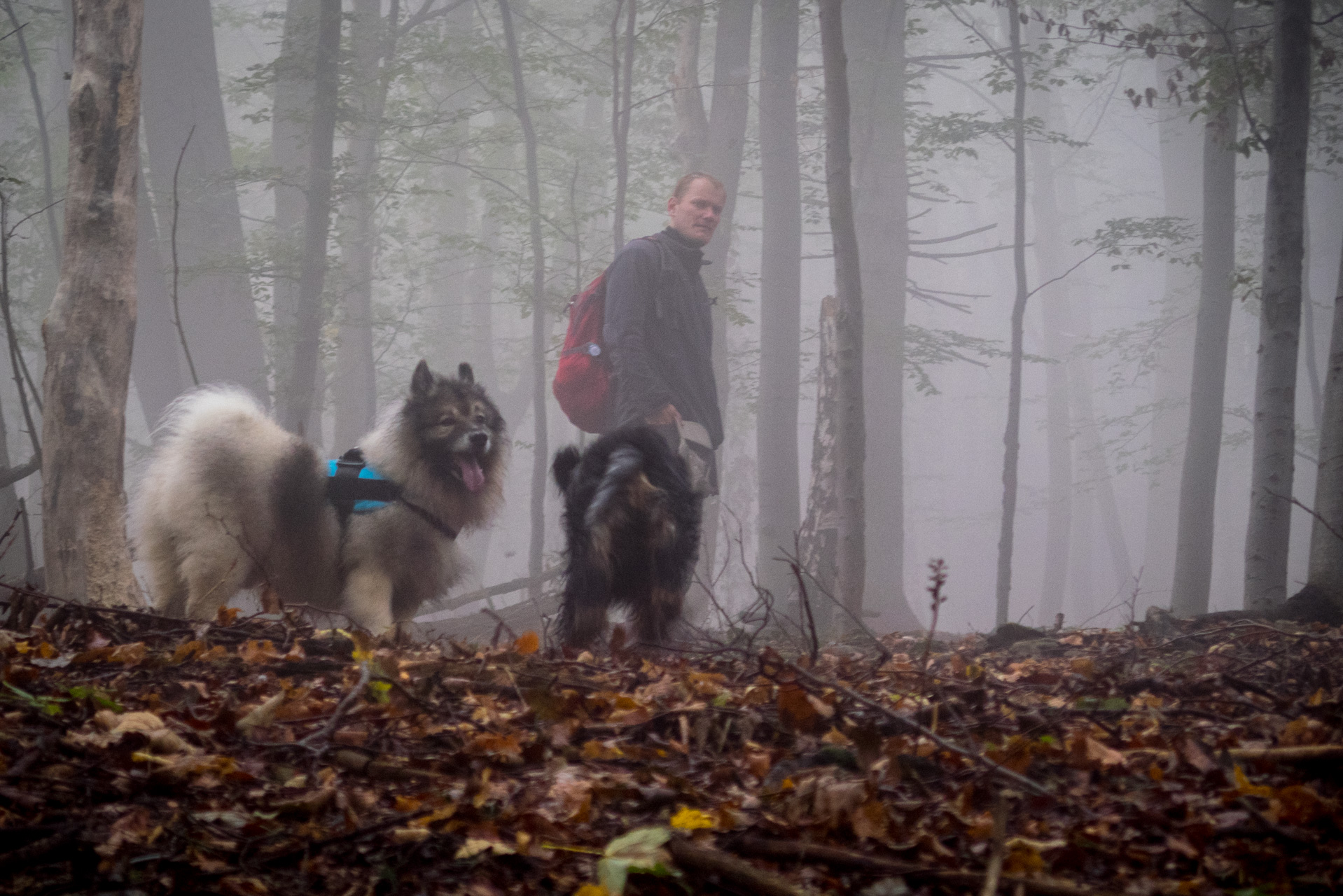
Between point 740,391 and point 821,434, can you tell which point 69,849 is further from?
point 740,391

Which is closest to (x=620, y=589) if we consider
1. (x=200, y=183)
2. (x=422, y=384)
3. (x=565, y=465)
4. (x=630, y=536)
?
(x=630, y=536)

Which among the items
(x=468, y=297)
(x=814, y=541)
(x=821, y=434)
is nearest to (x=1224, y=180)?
(x=821, y=434)

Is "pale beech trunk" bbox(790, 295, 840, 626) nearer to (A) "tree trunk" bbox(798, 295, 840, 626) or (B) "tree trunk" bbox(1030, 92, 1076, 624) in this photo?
(A) "tree trunk" bbox(798, 295, 840, 626)

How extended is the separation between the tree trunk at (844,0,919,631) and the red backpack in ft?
33.7

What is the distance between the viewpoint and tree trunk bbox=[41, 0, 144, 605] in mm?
6633

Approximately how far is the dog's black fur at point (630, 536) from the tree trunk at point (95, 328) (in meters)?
3.43

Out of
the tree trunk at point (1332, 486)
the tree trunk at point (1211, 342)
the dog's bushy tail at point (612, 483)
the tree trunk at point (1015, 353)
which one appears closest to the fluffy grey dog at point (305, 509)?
the dog's bushy tail at point (612, 483)

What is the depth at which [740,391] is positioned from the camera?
22.7 m

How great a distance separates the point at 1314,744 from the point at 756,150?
851 inches

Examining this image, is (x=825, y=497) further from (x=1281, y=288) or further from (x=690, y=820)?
(x=690, y=820)

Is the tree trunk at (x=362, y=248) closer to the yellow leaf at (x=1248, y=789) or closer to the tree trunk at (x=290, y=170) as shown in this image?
the tree trunk at (x=290, y=170)

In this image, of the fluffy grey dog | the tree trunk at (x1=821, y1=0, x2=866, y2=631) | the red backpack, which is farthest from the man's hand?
the tree trunk at (x1=821, y1=0, x2=866, y2=631)

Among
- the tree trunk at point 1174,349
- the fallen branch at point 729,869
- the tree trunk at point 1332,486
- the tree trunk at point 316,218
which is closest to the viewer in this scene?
the fallen branch at point 729,869

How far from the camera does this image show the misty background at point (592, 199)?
16344 mm
